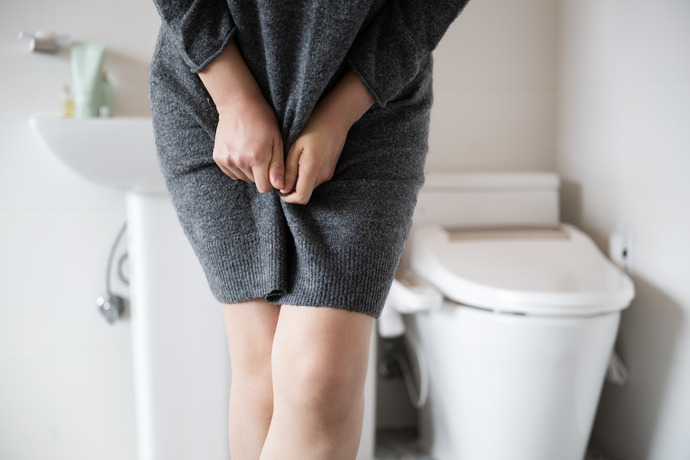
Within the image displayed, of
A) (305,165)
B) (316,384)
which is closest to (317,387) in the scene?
(316,384)

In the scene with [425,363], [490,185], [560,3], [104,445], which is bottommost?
[104,445]

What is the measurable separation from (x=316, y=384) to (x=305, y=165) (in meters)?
0.20

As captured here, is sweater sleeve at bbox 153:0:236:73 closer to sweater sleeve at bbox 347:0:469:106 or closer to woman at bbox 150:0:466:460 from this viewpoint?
woman at bbox 150:0:466:460

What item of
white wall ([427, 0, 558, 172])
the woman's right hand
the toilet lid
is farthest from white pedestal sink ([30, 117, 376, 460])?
white wall ([427, 0, 558, 172])

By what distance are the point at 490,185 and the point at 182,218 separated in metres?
1.00

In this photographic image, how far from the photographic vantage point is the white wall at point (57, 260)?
1.43 meters

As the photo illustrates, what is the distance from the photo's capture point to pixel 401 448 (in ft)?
5.17

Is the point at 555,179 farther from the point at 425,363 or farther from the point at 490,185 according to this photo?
the point at 425,363

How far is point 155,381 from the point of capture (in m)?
1.21

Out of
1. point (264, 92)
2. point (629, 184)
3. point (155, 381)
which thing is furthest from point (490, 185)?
point (264, 92)

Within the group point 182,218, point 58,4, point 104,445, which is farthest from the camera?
point 104,445

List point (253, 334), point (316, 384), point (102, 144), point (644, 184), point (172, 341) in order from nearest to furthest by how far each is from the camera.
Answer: point (316, 384), point (253, 334), point (102, 144), point (172, 341), point (644, 184)

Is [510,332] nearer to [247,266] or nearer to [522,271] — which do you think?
[522,271]

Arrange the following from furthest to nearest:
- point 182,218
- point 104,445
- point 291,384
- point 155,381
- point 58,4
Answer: point 104,445, point 58,4, point 155,381, point 182,218, point 291,384
